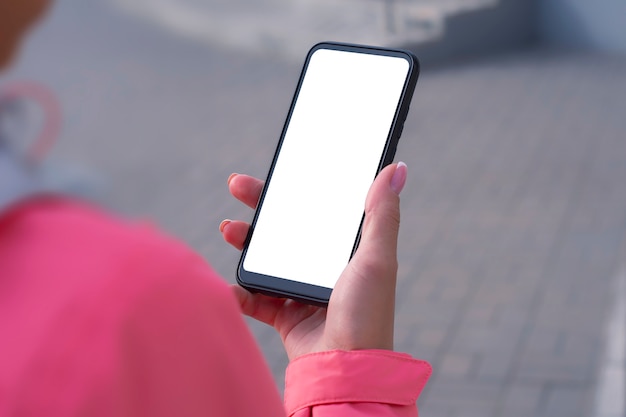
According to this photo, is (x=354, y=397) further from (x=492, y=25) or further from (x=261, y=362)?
(x=492, y=25)

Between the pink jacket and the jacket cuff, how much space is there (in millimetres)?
468

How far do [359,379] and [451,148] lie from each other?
5195mm

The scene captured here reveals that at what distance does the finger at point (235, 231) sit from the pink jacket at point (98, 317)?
799 millimetres

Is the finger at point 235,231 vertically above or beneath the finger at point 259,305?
above

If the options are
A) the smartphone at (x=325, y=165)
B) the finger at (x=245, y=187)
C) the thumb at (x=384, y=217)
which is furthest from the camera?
the finger at (x=245, y=187)

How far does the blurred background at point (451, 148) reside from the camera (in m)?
0.39

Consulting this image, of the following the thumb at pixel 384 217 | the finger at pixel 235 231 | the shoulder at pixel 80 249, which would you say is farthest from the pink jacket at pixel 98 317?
the finger at pixel 235 231

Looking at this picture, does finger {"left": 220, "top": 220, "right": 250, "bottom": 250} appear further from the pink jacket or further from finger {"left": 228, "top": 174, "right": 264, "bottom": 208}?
the pink jacket

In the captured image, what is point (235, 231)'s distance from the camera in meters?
1.26

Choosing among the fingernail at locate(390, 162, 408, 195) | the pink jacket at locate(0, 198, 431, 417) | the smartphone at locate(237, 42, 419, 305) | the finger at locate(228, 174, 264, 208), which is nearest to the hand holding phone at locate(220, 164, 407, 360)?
the fingernail at locate(390, 162, 408, 195)

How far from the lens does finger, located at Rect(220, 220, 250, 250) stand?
1263 mm

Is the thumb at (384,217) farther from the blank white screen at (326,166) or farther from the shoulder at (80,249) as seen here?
the shoulder at (80,249)

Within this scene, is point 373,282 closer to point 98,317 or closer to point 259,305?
point 259,305

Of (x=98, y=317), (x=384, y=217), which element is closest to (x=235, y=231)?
(x=384, y=217)
